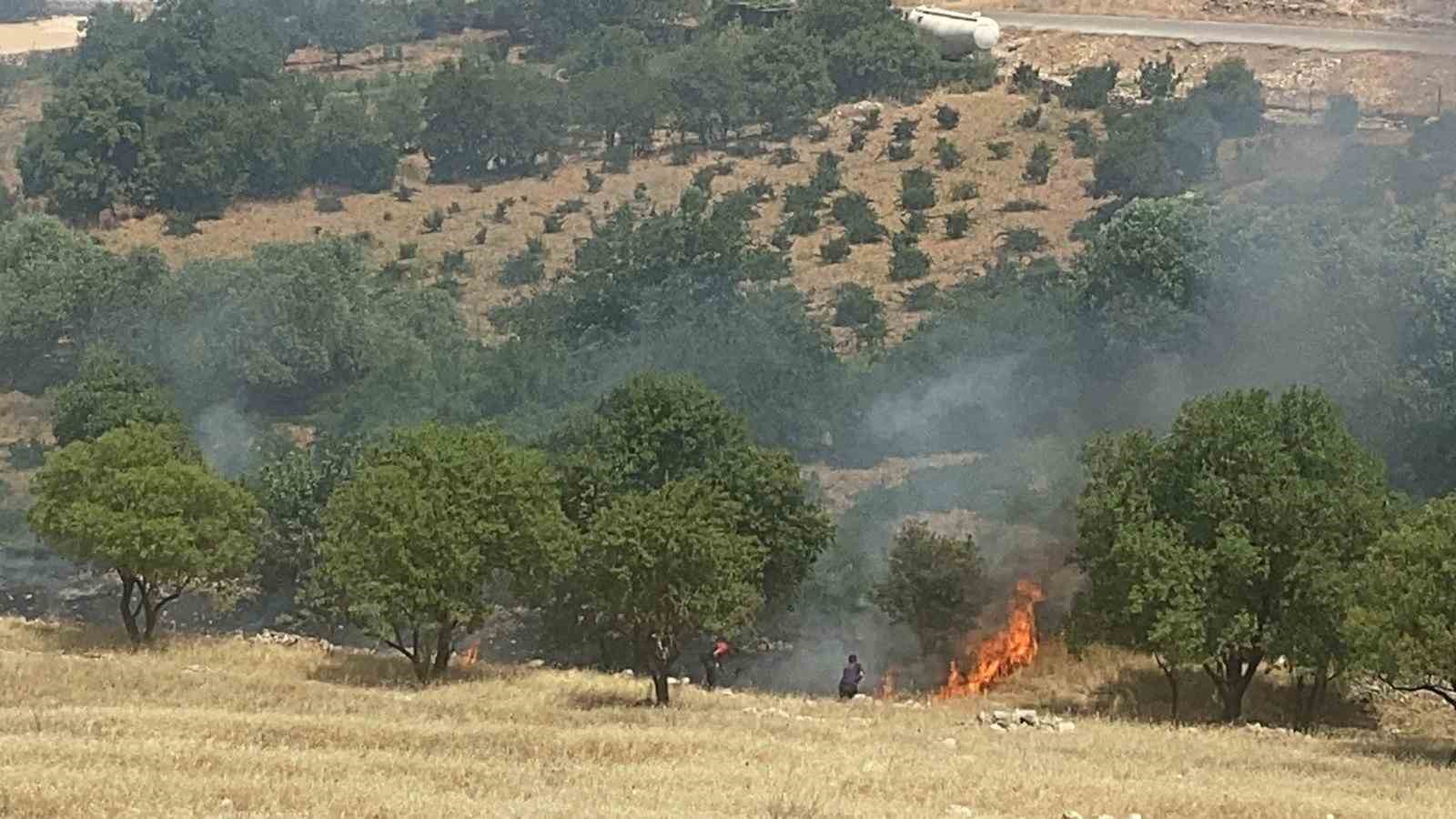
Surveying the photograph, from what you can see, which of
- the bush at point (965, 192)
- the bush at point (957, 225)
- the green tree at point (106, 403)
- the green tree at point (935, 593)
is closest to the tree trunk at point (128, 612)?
the green tree at point (106, 403)

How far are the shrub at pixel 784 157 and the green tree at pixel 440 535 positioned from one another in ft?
213

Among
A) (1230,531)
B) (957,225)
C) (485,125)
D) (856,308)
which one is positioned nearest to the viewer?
(1230,531)

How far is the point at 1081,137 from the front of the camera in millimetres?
107812

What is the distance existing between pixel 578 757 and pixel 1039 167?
74955mm

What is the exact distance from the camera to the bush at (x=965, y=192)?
347 ft

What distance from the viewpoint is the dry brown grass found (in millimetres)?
29812

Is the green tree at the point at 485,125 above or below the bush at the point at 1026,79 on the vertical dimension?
below

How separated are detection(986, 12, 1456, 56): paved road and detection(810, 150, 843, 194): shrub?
18614 millimetres

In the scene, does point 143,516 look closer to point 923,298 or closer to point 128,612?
point 128,612

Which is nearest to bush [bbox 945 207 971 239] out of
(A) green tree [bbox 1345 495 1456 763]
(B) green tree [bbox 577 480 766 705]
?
(B) green tree [bbox 577 480 766 705]

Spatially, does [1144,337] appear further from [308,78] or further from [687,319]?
[308,78]

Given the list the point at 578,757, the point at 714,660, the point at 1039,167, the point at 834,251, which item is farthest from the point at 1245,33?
the point at 578,757

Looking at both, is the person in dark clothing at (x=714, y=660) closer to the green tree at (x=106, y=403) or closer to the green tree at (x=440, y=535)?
the green tree at (x=440, y=535)

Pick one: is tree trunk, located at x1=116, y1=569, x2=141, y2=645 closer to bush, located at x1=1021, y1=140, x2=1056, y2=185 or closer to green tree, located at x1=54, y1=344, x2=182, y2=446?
green tree, located at x1=54, y1=344, x2=182, y2=446
